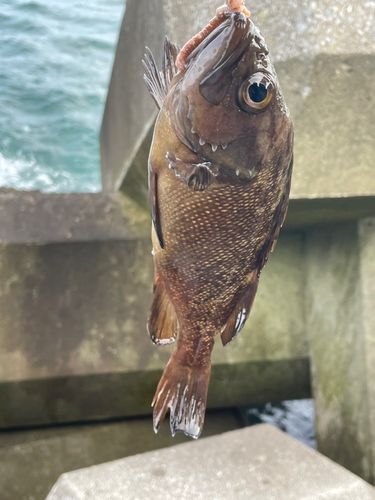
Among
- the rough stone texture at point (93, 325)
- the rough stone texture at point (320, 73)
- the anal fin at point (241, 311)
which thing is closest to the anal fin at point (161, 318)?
the anal fin at point (241, 311)

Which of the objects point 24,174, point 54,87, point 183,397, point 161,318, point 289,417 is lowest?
point 289,417

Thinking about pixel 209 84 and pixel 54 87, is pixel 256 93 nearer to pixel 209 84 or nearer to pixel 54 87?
pixel 209 84

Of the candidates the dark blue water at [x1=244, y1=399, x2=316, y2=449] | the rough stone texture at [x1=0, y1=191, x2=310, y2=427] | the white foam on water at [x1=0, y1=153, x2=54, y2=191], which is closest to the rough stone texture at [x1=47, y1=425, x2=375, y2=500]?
the rough stone texture at [x1=0, y1=191, x2=310, y2=427]

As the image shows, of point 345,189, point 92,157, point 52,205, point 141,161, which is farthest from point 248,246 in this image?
point 92,157

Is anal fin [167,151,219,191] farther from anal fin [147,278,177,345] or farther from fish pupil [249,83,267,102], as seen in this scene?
anal fin [147,278,177,345]

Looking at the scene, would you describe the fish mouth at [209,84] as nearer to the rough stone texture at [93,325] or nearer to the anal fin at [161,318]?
the anal fin at [161,318]

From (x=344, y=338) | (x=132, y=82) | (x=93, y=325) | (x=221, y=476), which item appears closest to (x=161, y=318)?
(x=221, y=476)
